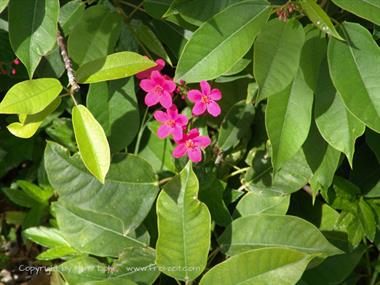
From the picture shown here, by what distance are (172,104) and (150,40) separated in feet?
0.67

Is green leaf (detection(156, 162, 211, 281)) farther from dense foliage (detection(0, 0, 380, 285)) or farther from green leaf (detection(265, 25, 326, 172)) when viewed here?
green leaf (detection(265, 25, 326, 172))

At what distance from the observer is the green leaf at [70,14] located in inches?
56.1

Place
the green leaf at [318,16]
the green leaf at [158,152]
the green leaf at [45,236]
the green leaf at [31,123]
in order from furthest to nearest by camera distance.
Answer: the green leaf at [45,236]
the green leaf at [158,152]
the green leaf at [31,123]
the green leaf at [318,16]

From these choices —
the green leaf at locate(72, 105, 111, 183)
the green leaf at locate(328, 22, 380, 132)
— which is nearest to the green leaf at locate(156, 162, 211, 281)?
the green leaf at locate(72, 105, 111, 183)

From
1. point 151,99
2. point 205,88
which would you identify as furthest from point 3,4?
point 205,88

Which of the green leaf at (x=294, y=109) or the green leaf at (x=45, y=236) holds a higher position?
the green leaf at (x=294, y=109)

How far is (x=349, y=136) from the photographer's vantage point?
1.19m

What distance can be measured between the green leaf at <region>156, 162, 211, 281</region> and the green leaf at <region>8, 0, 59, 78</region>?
45cm

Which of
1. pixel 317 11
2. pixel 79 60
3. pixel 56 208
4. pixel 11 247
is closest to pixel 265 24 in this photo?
pixel 317 11

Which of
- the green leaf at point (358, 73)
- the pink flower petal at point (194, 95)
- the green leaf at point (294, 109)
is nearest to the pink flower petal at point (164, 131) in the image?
the pink flower petal at point (194, 95)

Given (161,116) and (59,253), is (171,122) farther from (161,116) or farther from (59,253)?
(59,253)

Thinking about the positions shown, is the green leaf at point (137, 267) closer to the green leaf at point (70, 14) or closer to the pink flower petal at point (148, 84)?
the pink flower petal at point (148, 84)

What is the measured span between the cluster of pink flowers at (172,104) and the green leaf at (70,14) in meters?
0.24

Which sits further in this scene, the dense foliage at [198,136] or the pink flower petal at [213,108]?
the pink flower petal at [213,108]
